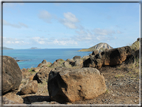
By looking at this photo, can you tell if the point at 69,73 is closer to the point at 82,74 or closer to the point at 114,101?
the point at 82,74

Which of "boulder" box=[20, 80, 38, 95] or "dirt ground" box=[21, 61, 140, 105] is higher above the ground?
"dirt ground" box=[21, 61, 140, 105]

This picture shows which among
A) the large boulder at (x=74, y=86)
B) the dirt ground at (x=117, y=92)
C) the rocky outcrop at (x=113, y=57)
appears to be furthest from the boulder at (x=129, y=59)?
the large boulder at (x=74, y=86)

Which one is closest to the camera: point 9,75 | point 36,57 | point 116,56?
point 9,75

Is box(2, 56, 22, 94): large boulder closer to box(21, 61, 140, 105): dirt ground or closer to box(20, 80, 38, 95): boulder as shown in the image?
box(21, 61, 140, 105): dirt ground

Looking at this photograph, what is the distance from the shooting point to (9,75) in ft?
17.2

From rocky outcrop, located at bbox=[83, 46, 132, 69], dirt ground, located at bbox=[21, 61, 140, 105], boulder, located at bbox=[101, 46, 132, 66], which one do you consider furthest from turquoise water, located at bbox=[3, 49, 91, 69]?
dirt ground, located at bbox=[21, 61, 140, 105]

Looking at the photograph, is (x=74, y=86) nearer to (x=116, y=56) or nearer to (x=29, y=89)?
(x=29, y=89)

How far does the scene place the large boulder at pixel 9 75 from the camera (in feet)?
16.1

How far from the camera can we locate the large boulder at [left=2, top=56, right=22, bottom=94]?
491cm

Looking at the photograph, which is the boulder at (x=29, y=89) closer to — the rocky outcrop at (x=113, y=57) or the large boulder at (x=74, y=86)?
the large boulder at (x=74, y=86)

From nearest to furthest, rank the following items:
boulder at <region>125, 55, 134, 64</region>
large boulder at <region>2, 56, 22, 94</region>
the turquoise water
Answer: large boulder at <region>2, 56, 22, 94</region> < boulder at <region>125, 55, 134, 64</region> < the turquoise water

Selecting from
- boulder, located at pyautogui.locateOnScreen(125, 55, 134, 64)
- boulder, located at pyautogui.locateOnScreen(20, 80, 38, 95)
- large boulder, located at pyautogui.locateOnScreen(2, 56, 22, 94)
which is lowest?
boulder, located at pyautogui.locateOnScreen(20, 80, 38, 95)

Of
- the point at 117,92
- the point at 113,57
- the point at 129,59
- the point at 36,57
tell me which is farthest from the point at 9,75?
the point at 36,57

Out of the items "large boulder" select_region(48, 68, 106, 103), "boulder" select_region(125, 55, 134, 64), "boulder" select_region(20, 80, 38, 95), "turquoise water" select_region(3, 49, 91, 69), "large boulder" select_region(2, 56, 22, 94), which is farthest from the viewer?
"turquoise water" select_region(3, 49, 91, 69)
